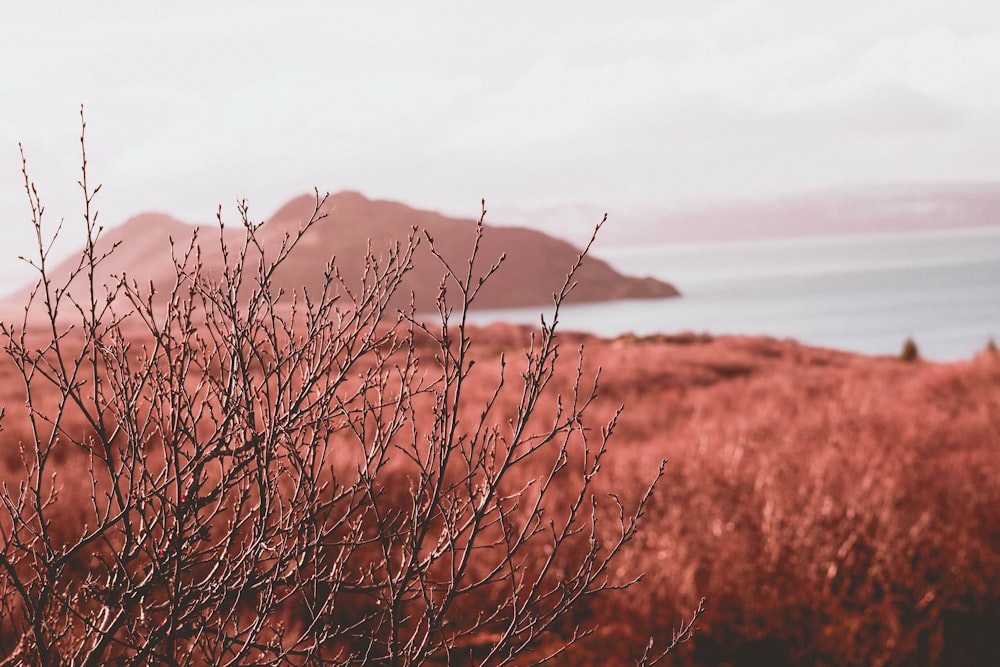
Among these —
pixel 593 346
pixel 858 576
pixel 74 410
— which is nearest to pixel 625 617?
pixel 858 576

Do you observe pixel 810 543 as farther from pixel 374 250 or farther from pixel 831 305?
pixel 831 305

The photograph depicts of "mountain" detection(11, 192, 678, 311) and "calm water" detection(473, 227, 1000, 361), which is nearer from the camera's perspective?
"mountain" detection(11, 192, 678, 311)

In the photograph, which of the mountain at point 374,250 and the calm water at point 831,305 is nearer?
the mountain at point 374,250

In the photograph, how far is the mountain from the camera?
3031 millimetres

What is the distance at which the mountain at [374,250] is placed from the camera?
3031 millimetres

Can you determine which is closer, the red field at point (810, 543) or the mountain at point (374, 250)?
the mountain at point (374, 250)

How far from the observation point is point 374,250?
3066 mm

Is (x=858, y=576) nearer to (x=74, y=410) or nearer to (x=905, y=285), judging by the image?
(x=74, y=410)

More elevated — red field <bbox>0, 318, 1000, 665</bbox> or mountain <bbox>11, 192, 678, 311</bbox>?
mountain <bbox>11, 192, 678, 311</bbox>

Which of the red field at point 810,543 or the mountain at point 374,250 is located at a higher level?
the mountain at point 374,250

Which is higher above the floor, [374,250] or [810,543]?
[374,250]

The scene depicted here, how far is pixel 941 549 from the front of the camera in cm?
725

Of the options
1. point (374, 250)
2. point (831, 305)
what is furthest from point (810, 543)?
point (831, 305)

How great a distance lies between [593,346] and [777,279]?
3451 inches
